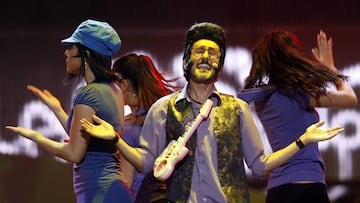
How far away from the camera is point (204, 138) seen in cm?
276

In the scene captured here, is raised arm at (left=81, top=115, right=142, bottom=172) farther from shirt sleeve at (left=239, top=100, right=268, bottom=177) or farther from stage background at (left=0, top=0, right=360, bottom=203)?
stage background at (left=0, top=0, right=360, bottom=203)

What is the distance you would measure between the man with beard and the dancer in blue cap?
18cm

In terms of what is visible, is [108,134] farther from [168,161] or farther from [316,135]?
[316,135]

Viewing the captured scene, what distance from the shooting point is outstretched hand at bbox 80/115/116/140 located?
8.95 ft

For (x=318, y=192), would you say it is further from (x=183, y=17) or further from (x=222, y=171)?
(x=183, y=17)

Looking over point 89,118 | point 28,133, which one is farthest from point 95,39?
point 28,133

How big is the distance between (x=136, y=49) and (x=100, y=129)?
2.88 metres

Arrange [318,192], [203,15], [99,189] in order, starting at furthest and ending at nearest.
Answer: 1. [203,15]
2. [318,192]
3. [99,189]

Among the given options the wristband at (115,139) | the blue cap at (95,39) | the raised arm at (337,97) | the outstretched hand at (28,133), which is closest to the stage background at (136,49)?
the raised arm at (337,97)

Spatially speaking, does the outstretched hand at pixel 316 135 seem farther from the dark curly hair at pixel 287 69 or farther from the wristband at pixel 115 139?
the wristband at pixel 115 139

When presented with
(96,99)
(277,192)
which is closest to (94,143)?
(96,99)

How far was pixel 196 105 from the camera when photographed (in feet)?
9.27

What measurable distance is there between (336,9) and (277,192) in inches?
102

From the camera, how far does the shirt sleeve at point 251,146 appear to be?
2809mm
